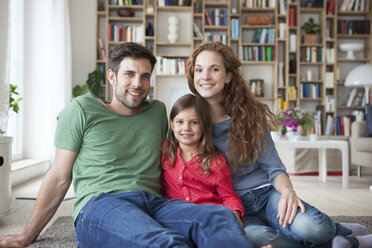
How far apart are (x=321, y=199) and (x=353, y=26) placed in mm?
3957

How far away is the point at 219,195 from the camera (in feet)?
5.22

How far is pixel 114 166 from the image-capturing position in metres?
1.55

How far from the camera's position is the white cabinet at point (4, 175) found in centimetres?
224

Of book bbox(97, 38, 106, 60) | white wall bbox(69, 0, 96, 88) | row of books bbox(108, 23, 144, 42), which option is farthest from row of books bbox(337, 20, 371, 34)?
white wall bbox(69, 0, 96, 88)

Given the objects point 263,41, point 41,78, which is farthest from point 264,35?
point 41,78

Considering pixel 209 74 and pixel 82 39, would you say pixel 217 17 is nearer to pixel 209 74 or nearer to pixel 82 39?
pixel 82 39

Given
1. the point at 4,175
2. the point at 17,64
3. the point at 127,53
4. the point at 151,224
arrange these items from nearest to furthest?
the point at 151,224 < the point at 127,53 < the point at 4,175 < the point at 17,64

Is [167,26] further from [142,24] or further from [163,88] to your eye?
[163,88]

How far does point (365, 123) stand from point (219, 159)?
3752 millimetres

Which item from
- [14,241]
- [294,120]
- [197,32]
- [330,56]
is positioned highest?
[197,32]

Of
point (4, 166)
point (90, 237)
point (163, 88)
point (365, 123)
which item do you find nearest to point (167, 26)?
point (163, 88)

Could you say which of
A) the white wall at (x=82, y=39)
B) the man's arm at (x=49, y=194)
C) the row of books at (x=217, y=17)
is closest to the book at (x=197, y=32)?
the row of books at (x=217, y=17)

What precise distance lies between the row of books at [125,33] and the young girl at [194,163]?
14.9ft

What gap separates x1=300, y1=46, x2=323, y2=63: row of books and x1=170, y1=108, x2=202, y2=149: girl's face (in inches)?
198
